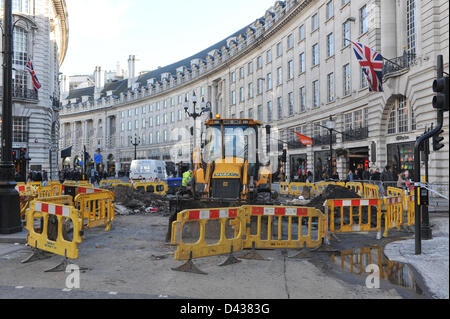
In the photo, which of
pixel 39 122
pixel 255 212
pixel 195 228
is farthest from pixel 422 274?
pixel 39 122

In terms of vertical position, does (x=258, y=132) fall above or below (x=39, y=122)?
below

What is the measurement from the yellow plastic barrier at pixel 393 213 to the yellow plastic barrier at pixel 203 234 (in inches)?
170

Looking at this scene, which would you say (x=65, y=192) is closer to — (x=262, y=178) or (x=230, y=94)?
(x=262, y=178)

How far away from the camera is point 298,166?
4050cm

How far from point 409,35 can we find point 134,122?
73.7 meters

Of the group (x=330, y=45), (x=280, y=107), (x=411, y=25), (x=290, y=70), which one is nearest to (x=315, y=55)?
(x=330, y=45)

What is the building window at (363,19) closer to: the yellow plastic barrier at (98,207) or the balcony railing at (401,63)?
the balcony railing at (401,63)

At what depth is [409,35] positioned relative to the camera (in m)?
24.1

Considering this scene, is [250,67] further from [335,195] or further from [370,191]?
[335,195]

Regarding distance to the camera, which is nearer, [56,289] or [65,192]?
[56,289]

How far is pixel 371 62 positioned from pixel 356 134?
Result: 9730 millimetres

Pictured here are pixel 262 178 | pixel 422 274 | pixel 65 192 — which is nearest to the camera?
pixel 422 274

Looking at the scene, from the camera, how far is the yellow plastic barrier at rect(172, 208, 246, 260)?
275 inches

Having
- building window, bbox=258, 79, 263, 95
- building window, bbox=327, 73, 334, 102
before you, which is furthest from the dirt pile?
building window, bbox=258, 79, 263, 95
